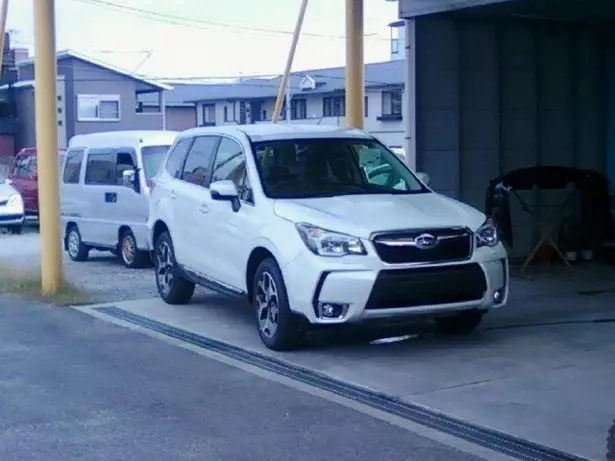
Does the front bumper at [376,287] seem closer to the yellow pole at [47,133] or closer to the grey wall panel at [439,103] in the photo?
the yellow pole at [47,133]

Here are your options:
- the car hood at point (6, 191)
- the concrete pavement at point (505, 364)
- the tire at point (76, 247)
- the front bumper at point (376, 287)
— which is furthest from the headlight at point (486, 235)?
the car hood at point (6, 191)

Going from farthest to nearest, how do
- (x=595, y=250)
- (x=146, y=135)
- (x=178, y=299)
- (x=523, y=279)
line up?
(x=146, y=135)
(x=595, y=250)
(x=523, y=279)
(x=178, y=299)

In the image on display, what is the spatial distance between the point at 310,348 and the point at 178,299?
281cm

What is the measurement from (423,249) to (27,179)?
1754 cm

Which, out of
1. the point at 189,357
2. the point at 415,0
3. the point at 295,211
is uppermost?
the point at 415,0

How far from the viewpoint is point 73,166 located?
16.9 metres

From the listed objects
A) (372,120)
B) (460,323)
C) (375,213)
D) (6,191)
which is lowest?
(460,323)

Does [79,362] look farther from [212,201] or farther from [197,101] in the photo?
[197,101]

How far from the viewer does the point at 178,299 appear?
38.3 ft

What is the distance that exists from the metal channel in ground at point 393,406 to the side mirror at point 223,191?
132 cm

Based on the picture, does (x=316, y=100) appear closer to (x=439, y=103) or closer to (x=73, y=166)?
(x=73, y=166)

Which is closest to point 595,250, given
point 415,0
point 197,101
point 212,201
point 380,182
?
point 415,0

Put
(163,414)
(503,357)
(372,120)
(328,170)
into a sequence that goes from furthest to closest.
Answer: (372,120)
(328,170)
(503,357)
(163,414)

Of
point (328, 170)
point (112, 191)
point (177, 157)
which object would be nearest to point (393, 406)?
point (328, 170)
